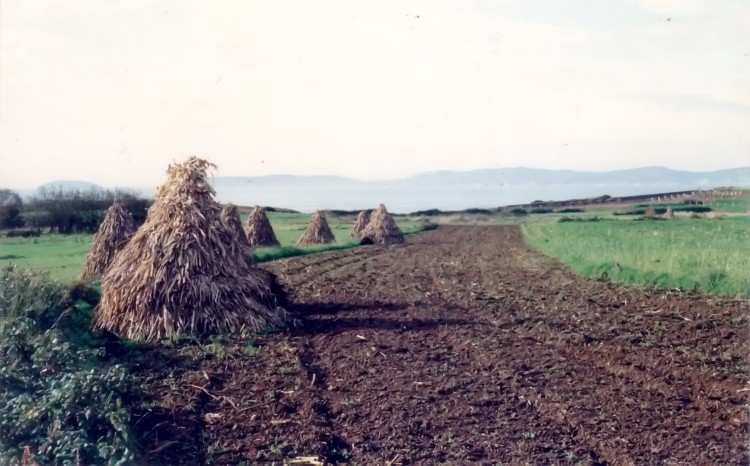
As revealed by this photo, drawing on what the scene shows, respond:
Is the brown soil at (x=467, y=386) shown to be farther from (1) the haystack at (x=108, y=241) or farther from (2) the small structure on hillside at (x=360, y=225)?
(2) the small structure on hillside at (x=360, y=225)

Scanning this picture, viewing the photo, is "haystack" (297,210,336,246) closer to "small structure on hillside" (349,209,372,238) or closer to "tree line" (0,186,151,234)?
"small structure on hillside" (349,209,372,238)

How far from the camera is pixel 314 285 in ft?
67.3

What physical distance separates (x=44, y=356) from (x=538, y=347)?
23.9ft

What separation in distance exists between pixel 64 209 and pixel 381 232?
54.2ft

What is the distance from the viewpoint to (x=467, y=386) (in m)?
9.97

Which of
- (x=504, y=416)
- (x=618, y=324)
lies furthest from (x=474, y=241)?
(x=504, y=416)

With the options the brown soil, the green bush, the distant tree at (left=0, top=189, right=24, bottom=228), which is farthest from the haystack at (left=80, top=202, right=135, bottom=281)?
the distant tree at (left=0, top=189, right=24, bottom=228)

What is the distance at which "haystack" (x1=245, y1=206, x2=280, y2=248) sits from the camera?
37.7 meters

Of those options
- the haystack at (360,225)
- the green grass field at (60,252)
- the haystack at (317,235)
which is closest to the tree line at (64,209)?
the green grass field at (60,252)

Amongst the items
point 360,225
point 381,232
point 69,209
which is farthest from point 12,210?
point 360,225

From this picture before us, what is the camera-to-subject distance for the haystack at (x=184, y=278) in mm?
12766

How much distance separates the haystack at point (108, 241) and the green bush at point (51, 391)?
10.3 meters

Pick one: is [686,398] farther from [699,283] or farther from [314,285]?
[314,285]

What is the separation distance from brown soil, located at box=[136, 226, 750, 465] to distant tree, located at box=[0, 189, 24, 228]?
2323cm
